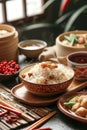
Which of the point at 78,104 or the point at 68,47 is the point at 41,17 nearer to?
the point at 68,47

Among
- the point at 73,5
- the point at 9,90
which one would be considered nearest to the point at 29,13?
the point at 73,5

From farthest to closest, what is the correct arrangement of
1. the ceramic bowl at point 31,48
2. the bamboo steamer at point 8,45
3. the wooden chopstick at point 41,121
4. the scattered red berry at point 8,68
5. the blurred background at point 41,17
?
the blurred background at point 41,17 < the ceramic bowl at point 31,48 < the bamboo steamer at point 8,45 < the scattered red berry at point 8,68 < the wooden chopstick at point 41,121

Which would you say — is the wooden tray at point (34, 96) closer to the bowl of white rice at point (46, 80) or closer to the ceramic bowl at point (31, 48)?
the bowl of white rice at point (46, 80)

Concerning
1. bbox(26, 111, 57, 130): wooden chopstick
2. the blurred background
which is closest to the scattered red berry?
bbox(26, 111, 57, 130): wooden chopstick

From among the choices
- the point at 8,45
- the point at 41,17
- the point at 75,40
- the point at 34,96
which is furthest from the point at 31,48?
the point at 41,17

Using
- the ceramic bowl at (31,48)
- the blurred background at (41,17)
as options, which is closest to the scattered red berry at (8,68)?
the ceramic bowl at (31,48)

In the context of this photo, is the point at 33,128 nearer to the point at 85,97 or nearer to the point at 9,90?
the point at 85,97

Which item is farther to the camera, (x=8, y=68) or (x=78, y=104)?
(x=8, y=68)
